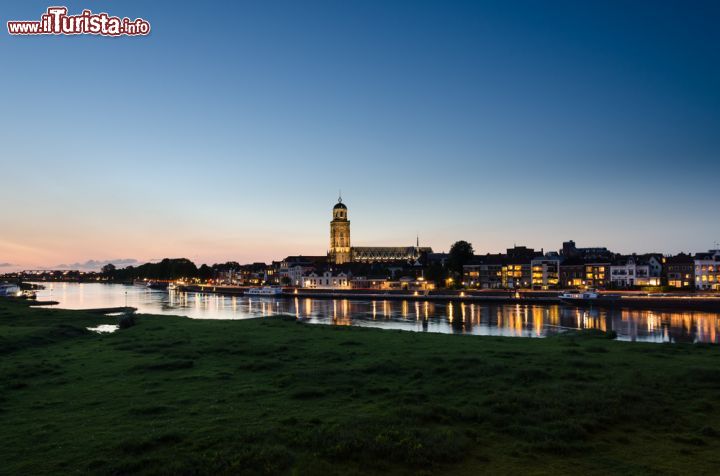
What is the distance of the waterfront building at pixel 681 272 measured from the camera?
135 meters

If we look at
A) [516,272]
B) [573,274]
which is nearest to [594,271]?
[573,274]

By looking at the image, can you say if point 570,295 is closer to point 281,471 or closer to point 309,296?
point 309,296

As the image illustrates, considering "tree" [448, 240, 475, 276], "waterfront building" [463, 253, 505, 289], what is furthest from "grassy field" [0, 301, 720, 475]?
"tree" [448, 240, 475, 276]

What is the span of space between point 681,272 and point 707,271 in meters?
6.09

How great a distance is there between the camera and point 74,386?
69.5 feet

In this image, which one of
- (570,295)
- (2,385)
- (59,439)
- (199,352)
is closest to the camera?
(59,439)

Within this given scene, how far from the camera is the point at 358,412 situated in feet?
55.3

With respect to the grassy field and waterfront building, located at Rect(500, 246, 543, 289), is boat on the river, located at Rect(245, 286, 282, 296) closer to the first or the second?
waterfront building, located at Rect(500, 246, 543, 289)

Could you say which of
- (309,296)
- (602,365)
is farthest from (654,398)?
(309,296)

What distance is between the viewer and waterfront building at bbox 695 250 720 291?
129625mm

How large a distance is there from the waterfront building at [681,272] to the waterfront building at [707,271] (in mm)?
1468

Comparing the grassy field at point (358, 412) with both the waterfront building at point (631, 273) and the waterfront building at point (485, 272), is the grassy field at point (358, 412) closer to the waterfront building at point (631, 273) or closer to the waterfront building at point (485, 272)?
the waterfront building at point (631, 273)

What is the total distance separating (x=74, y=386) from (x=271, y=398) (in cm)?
887

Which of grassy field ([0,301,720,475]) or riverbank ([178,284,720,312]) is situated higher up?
grassy field ([0,301,720,475])
